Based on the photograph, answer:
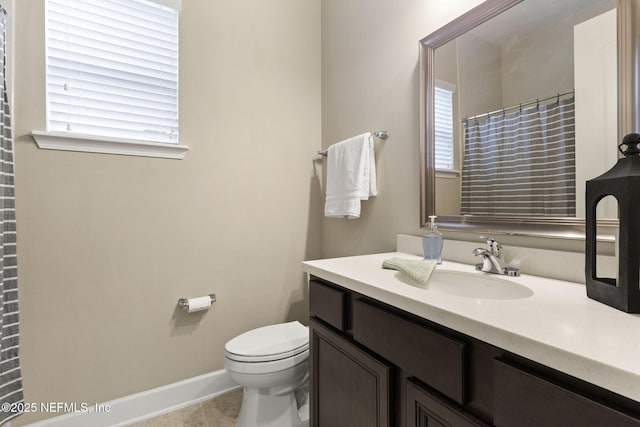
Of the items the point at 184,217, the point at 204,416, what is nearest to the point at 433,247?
the point at 184,217

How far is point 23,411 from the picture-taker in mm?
1260

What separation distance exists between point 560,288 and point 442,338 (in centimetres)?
42

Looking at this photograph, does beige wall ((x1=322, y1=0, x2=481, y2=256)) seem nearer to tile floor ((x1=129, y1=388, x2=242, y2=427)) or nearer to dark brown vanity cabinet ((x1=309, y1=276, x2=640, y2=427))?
dark brown vanity cabinet ((x1=309, y1=276, x2=640, y2=427))

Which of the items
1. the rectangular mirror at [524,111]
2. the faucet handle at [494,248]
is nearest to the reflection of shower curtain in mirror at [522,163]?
the rectangular mirror at [524,111]

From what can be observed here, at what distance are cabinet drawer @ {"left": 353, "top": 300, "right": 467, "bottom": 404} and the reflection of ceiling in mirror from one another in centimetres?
104

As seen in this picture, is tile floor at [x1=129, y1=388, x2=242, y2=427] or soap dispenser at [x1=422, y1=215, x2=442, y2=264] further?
tile floor at [x1=129, y1=388, x2=242, y2=427]

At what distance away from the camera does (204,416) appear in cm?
157

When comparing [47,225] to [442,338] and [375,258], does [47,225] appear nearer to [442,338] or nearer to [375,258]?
[375,258]

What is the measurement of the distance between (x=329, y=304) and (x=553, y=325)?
66cm

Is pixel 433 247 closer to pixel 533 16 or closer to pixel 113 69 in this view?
pixel 533 16

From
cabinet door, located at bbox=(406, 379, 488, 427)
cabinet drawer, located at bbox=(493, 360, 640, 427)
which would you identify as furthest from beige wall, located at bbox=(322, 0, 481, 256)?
cabinet drawer, located at bbox=(493, 360, 640, 427)

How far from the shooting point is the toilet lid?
1339 millimetres

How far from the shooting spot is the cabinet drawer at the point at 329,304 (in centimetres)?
100

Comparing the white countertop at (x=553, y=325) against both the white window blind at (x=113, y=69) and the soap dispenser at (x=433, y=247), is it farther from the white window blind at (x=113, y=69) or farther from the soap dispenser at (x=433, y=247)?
the white window blind at (x=113, y=69)
